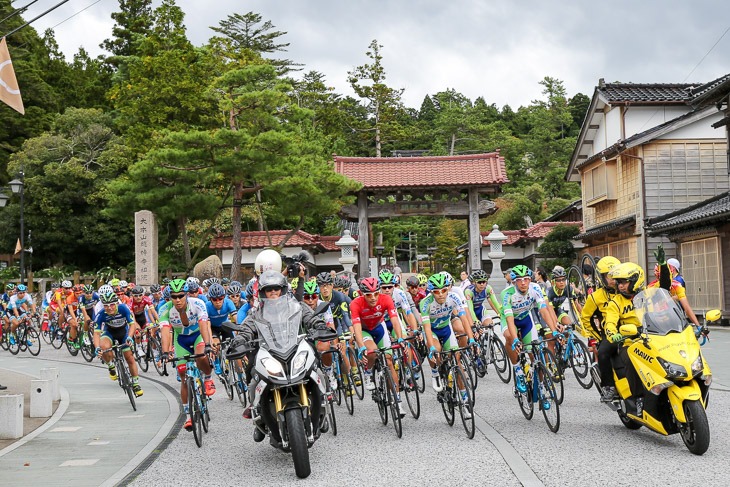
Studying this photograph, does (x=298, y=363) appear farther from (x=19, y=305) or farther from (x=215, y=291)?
(x=19, y=305)

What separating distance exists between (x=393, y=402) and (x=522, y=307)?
2.45 m

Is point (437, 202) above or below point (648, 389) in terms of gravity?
above

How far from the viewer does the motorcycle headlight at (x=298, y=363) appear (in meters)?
6.66

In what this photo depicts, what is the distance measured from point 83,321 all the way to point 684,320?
1570 centimetres

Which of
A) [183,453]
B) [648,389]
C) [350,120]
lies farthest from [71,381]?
[350,120]

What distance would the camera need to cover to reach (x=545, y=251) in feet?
120

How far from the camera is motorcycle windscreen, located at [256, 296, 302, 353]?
6902mm

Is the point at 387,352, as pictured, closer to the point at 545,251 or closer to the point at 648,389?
the point at 648,389

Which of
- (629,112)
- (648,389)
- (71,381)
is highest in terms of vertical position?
(629,112)

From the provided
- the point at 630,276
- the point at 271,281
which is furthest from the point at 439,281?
the point at 271,281

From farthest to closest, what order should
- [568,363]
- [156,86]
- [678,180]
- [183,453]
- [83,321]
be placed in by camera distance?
[156,86] → [678,180] → [83,321] → [568,363] → [183,453]

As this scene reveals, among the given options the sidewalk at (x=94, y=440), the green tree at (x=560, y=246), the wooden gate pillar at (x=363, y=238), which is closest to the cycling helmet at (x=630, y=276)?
A: the sidewalk at (x=94, y=440)

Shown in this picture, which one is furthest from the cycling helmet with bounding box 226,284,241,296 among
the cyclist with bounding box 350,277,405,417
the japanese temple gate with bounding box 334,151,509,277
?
the japanese temple gate with bounding box 334,151,509,277

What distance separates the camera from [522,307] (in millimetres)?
9578
